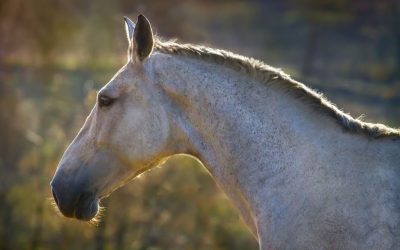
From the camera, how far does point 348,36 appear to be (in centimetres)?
4441

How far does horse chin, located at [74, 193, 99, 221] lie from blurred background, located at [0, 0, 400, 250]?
485cm

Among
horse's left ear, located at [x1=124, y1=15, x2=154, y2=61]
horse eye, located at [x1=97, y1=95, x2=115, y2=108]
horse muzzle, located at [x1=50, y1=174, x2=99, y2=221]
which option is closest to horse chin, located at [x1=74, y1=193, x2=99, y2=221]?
horse muzzle, located at [x1=50, y1=174, x2=99, y2=221]

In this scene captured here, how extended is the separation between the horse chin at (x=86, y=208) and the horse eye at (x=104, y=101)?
23.5 inches

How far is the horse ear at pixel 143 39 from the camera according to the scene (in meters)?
4.42

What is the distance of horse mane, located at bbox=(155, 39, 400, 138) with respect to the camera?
4293 mm

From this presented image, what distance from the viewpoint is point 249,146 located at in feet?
14.6

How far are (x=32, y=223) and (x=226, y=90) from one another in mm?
10310

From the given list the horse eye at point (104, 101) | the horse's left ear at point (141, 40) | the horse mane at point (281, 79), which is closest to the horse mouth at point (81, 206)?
the horse eye at point (104, 101)

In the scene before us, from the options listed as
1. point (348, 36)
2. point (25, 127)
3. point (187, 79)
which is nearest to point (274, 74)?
point (187, 79)

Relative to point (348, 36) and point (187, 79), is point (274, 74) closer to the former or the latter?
point (187, 79)

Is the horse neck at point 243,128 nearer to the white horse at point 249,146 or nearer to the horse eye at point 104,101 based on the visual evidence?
the white horse at point 249,146

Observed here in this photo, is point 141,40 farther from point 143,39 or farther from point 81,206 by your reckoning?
point 81,206

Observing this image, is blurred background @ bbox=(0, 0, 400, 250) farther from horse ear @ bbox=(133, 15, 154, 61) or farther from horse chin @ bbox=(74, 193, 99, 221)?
horse ear @ bbox=(133, 15, 154, 61)

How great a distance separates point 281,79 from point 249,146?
0.45 metres
